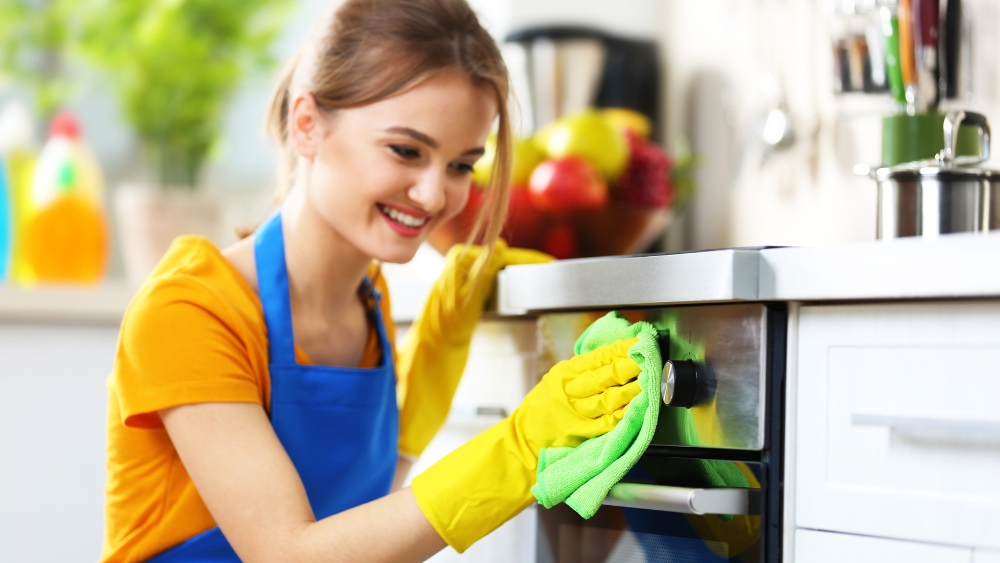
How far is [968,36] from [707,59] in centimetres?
68

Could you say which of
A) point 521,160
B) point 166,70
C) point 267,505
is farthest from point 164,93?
point 267,505

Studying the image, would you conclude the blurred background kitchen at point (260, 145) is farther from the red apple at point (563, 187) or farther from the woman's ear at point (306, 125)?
the woman's ear at point (306, 125)

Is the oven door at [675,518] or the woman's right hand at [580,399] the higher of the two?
the woman's right hand at [580,399]

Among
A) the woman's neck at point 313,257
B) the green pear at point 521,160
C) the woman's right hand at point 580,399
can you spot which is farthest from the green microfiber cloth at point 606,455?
the green pear at point 521,160

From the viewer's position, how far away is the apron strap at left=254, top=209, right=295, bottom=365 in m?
1.00

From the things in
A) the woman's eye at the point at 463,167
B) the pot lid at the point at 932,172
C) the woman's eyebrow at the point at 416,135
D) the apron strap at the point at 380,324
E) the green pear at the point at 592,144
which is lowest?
the apron strap at the point at 380,324

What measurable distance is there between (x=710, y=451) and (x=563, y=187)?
24.1 inches

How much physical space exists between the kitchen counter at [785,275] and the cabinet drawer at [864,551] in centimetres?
17

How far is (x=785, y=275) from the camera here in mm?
754

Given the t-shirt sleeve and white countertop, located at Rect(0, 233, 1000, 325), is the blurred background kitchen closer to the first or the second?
white countertop, located at Rect(0, 233, 1000, 325)

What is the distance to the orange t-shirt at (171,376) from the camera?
0.89m

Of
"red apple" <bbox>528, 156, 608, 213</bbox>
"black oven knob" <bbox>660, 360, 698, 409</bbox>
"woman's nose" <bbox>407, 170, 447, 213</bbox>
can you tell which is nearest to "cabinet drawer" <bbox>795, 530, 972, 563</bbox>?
"black oven knob" <bbox>660, 360, 698, 409</bbox>

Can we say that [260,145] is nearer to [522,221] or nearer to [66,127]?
[66,127]

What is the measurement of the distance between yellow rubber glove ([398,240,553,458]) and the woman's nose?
0.15m
